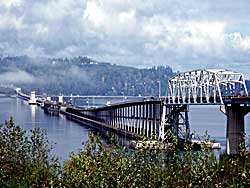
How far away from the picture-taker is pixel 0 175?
21.3 m

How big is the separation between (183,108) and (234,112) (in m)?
17.3

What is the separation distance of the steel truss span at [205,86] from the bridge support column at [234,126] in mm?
1808

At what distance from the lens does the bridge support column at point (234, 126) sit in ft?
185

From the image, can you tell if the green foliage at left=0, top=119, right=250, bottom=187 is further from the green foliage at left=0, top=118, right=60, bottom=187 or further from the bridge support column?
the bridge support column

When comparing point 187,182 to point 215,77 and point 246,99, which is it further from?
point 215,77

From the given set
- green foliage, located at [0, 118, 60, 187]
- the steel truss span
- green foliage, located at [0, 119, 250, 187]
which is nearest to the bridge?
the steel truss span

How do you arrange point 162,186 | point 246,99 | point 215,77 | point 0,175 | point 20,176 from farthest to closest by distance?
point 215,77, point 246,99, point 20,176, point 0,175, point 162,186

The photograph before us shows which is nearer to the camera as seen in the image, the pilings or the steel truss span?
the steel truss span

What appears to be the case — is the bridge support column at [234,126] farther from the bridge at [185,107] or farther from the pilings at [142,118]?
the pilings at [142,118]

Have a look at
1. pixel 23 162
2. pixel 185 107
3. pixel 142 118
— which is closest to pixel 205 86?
pixel 185 107

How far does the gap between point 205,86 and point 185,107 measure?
7538 millimetres

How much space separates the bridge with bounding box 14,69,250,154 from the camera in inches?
2298

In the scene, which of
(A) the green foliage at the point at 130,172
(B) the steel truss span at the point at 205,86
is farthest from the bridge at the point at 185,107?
(A) the green foliage at the point at 130,172

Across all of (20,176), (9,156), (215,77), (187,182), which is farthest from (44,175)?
(215,77)
